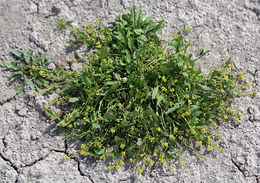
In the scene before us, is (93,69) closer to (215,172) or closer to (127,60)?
(127,60)

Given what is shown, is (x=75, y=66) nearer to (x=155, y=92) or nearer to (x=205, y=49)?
(x=155, y=92)

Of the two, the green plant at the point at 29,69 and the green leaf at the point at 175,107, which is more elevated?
the green leaf at the point at 175,107

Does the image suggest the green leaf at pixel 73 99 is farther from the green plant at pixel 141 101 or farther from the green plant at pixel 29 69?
the green plant at pixel 29 69

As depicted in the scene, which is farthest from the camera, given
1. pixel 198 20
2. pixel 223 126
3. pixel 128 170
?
pixel 198 20

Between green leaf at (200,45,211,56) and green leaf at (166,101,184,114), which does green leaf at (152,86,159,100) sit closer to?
green leaf at (166,101,184,114)

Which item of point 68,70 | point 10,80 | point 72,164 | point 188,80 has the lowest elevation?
point 72,164


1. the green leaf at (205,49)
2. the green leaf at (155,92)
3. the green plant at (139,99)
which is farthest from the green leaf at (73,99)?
the green leaf at (205,49)

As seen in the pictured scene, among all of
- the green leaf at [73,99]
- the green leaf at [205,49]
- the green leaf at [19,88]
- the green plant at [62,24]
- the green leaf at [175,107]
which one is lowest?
the green leaf at [19,88]

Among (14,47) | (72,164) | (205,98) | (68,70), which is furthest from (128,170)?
(14,47)
